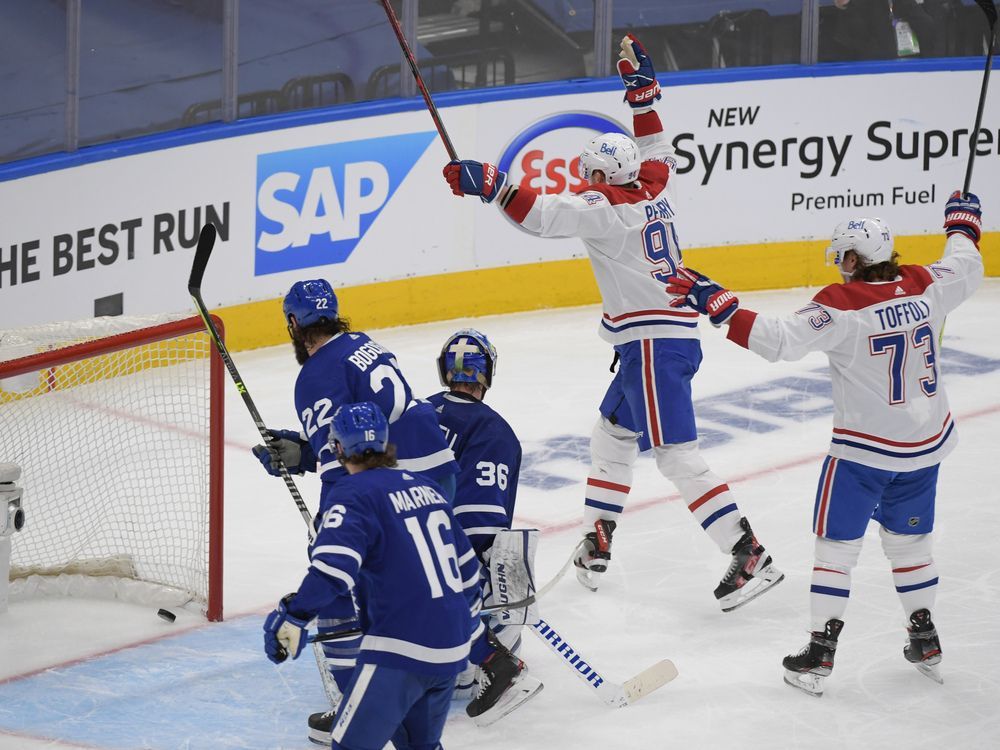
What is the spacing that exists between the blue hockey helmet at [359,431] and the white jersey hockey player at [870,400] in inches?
45.1

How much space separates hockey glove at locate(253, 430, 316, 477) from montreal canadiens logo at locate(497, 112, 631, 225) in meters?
4.49

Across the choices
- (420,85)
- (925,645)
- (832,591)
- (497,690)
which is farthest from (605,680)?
(420,85)

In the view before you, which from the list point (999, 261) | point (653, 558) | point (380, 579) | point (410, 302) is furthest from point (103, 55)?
point (999, 261)

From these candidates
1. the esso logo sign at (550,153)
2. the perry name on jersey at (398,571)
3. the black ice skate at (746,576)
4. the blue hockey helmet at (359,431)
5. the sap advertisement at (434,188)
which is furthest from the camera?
the esso logo sign at (550,153)

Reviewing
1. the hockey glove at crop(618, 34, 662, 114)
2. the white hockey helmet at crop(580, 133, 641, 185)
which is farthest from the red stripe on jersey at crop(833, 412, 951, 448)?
the hockey glove at crop(618, 34, 662, 114)

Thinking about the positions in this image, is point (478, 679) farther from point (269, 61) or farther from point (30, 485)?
point (269, 61)

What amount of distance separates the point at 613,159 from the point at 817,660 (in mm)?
1680

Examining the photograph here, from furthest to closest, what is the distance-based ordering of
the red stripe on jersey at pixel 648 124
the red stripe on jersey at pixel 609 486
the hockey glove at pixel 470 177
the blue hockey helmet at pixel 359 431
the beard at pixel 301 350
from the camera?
1. the red stripe on jersey at pixel 648 124
2. the red stripe on jersey at pixel 609 486
3. the hockey glove at pixel 470 177
4. the beard at pixel 301 350
5. the blue hockey helmet at pixel 359 431

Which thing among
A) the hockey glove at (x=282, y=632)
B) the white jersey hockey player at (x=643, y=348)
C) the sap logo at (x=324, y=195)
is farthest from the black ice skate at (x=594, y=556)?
the sap logo at (x=324, y=195)

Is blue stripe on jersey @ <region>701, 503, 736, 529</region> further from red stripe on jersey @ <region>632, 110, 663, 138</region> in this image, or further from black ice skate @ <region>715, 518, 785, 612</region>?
red stripe on jersey @ <region>632, 110, 663, 138</region>

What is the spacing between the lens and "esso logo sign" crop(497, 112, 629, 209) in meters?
8.36

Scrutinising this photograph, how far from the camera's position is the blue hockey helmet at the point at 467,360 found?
4.04 m

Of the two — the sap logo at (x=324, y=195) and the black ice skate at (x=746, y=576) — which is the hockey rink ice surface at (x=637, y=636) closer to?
the black ice skate at (x=746, y=576)

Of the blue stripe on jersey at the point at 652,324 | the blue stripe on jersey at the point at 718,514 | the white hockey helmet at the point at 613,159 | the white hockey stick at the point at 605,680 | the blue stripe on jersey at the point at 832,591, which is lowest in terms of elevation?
the white hockey stick at the point at 605,680
